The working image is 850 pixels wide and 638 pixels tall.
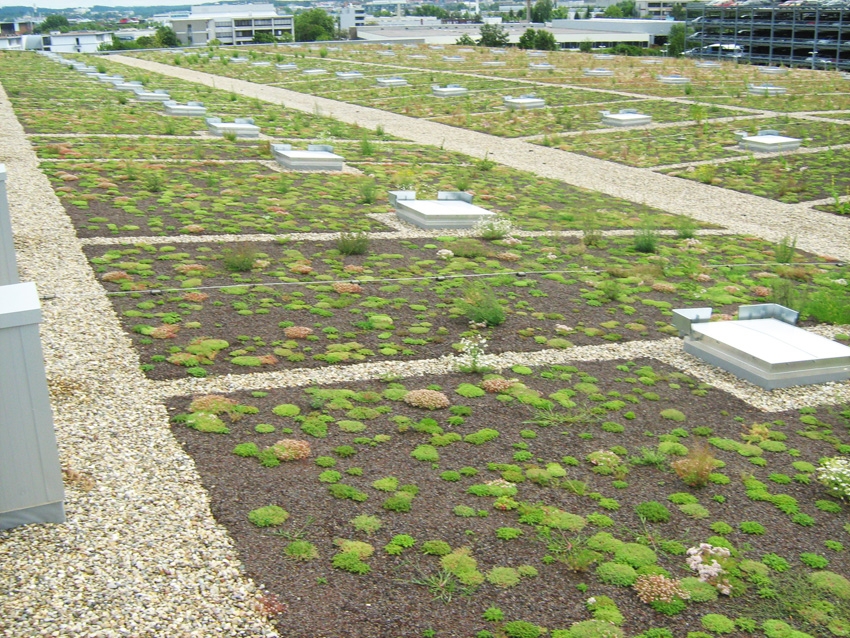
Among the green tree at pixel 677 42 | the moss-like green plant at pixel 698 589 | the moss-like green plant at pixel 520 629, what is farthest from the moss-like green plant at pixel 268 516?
the green tree at pixel 677 42

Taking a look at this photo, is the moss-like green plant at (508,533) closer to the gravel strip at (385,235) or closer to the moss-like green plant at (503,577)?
the moss-like green plant at (503,577)

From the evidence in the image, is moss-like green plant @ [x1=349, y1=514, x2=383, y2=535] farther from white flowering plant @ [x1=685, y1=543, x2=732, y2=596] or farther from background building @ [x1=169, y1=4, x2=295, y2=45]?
background building @ [x1=169, y1=4, x2=295, y2=45]

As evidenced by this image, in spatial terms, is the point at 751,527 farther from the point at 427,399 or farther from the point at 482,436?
the point at 427,399

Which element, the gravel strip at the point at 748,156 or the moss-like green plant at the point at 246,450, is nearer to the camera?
the moss-like green plant at the point at 246,450

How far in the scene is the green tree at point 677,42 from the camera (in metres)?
53.2

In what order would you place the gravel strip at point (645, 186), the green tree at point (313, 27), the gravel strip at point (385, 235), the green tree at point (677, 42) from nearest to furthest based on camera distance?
the gravel strip at point (385, 235) < the gravel strip at point (645, 186) < the green tree at point (677, 42) < the green tree at point (313, 27)

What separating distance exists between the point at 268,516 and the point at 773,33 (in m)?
55.0

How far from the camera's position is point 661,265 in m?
9.19

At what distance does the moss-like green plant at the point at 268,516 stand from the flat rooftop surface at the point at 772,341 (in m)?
3.64

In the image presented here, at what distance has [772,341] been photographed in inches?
268

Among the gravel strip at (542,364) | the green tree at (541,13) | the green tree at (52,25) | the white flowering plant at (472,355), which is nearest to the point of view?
the gravel strip at (542,364)

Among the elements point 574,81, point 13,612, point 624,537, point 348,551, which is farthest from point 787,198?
point 574,81

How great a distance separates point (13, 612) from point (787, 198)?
38.3 feet

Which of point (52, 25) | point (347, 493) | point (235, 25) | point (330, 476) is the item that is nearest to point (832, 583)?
point (347, 493)
